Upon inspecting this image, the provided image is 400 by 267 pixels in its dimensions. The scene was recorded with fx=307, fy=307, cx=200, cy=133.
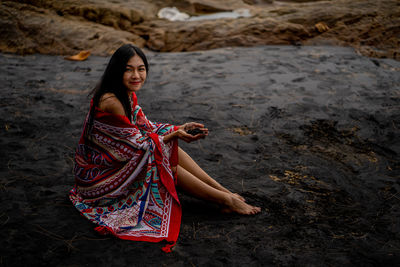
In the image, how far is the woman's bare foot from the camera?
219 centimetres

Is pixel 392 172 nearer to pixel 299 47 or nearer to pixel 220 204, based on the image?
pixel 220 204

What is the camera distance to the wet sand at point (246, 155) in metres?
1.82

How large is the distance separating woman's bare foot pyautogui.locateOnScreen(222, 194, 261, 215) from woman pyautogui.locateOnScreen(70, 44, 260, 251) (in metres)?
0.37

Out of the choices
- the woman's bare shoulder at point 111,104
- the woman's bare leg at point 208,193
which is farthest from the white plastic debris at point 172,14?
the woman's bare leg at point 208,193

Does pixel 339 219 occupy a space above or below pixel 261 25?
below

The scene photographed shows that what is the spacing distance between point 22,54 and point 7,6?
105cm

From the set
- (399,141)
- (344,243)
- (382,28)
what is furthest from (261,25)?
(344,243)

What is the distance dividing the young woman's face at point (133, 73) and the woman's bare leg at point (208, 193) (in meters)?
0.65

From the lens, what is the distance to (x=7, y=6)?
18.7 ft

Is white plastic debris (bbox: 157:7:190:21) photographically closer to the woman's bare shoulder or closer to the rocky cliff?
the rocky cliff

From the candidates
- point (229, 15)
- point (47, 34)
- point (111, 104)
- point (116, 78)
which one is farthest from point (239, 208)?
point (229, 15)

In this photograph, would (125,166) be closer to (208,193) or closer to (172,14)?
(208,193)

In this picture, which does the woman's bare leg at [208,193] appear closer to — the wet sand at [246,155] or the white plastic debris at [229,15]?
the wet sand at [246,155]

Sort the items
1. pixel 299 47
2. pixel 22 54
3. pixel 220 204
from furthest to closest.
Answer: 1. pixel 299 47
2. pixel 22 54
3. pixel 220 204
